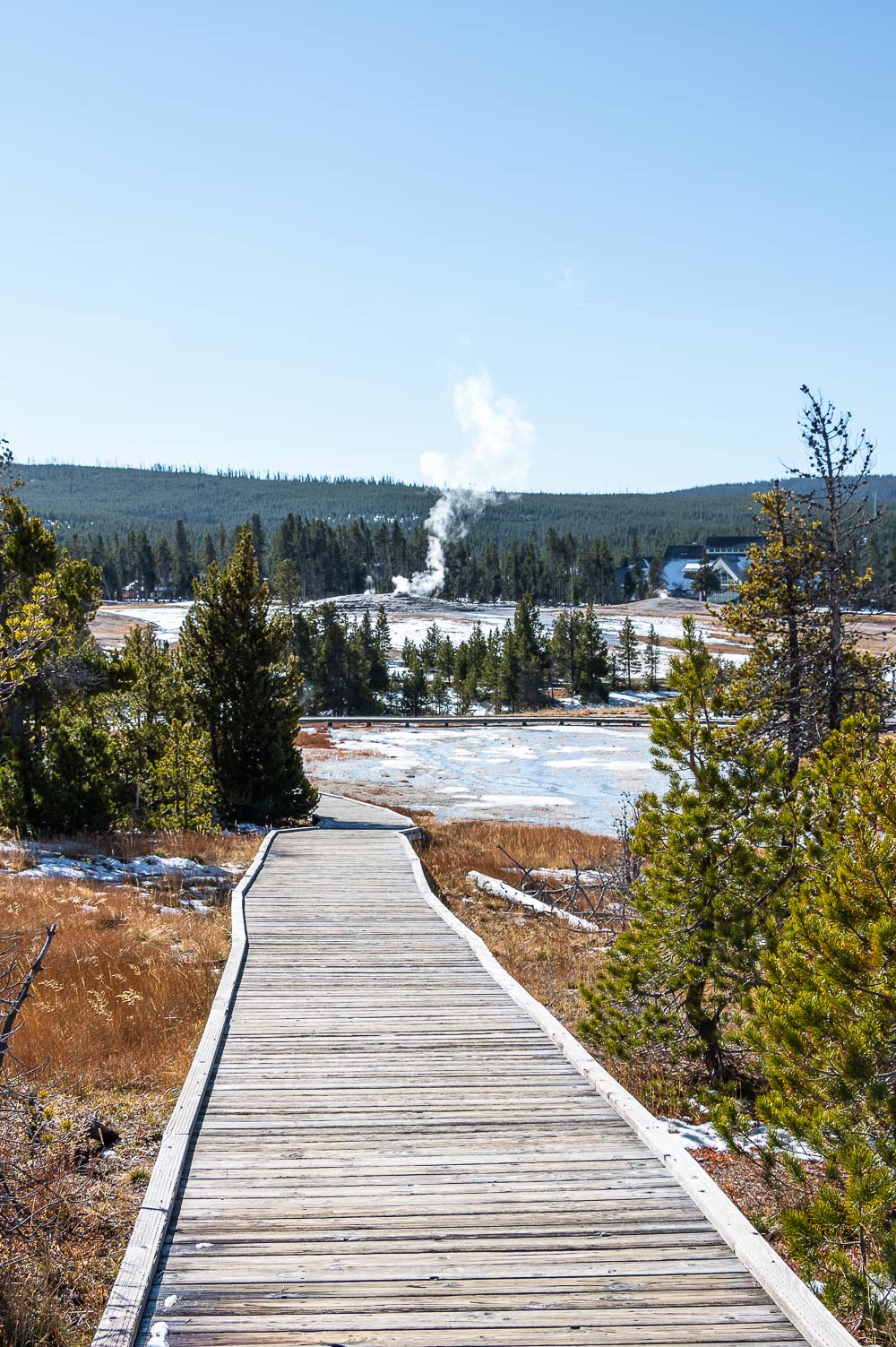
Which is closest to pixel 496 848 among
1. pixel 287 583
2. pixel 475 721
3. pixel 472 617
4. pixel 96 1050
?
pixel 96 1050

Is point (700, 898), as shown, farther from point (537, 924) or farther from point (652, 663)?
point (652, 663)

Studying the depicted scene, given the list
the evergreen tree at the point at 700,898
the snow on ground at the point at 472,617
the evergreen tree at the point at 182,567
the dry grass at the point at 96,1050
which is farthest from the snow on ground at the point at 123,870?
the evergreen tree at the point at 182,567

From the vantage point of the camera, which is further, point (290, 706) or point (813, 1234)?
point (290, 706)

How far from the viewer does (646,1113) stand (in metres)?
5.25

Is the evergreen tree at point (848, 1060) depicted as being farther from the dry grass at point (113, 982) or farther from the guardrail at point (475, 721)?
the guardrail at point (475, 721)

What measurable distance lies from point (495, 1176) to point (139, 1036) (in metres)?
3.71

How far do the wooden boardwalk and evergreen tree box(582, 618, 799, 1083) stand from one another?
110 centimetres

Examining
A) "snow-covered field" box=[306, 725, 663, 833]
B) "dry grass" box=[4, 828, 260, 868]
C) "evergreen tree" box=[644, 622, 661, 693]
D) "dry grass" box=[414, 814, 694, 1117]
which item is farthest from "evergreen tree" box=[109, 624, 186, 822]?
"evergreen tree" box=[644, 622, 661, 693]

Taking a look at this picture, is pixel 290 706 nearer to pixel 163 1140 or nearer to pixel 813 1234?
pixel 163 1140

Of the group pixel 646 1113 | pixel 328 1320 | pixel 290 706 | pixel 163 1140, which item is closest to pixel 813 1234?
pixel 646 1113

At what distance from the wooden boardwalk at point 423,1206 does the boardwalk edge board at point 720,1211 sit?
40mm

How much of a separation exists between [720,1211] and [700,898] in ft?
11.4

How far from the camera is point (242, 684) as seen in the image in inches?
765

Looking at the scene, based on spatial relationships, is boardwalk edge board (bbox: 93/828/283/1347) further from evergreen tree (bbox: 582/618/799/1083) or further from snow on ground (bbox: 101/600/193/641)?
snow on ground (bbox: 101/600/193/641)
